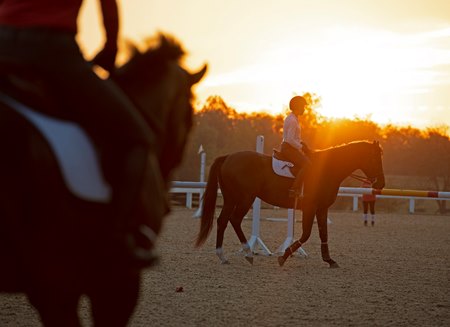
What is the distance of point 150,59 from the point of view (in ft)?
12.8

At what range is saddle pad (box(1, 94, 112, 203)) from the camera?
338cm

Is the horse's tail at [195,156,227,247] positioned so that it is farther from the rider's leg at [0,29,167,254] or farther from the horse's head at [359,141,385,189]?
the rider's leg at [0,29,167,254]

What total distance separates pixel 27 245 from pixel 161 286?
23.3 feet

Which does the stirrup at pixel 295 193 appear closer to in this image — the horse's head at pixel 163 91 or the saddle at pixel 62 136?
the horse's head at pixel 163 91

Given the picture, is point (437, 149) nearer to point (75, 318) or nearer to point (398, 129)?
point (398, 129)

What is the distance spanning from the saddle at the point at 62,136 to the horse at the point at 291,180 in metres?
10.3

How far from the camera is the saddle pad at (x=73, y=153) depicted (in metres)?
Result: 3.38

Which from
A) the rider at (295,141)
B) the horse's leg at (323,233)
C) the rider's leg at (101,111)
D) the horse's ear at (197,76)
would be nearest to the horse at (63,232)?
the rider's leg at (101,111)

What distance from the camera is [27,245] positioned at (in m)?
3.40

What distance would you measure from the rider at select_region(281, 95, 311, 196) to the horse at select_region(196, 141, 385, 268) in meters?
0.16

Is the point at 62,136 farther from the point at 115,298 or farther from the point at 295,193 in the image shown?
the point at 295,193

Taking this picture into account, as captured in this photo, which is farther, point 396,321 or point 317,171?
point 317,171

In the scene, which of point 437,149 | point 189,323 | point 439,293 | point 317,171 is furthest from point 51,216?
point 437,149

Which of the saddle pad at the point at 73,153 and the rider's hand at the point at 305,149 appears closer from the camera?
the saddle pad at the point at 73,153
